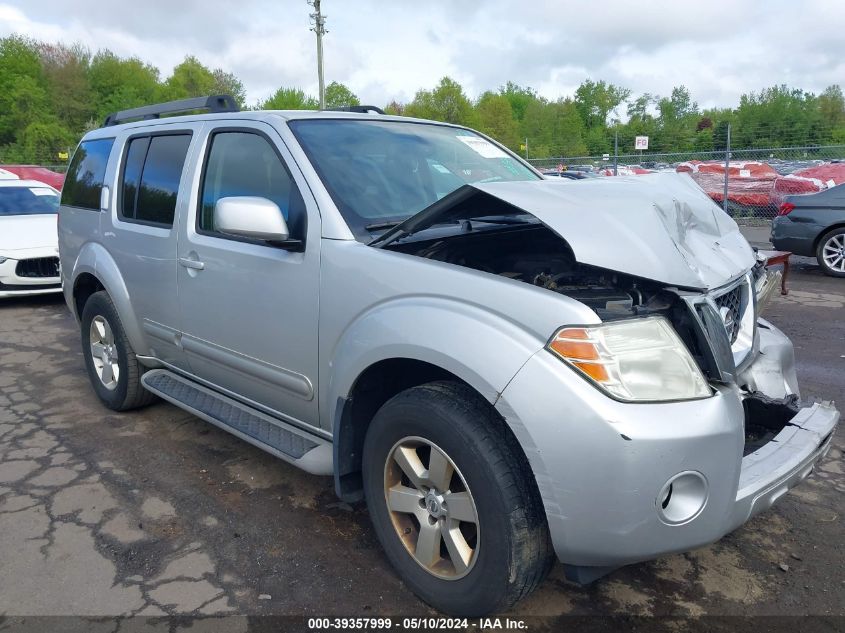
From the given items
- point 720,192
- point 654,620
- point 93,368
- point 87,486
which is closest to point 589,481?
point 654,620

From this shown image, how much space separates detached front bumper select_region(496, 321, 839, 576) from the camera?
6.40 feet

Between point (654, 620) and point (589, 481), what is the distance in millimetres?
888

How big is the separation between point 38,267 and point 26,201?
5.32 ft

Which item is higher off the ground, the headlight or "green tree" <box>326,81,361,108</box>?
"green tree" <box>326,81,361,108</box>

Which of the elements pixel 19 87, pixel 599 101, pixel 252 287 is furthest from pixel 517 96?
pixel 252 287

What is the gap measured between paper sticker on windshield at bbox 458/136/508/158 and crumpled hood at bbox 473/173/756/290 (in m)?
1.26

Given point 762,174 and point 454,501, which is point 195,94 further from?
point 454,501

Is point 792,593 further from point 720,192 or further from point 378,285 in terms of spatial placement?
point 720,192

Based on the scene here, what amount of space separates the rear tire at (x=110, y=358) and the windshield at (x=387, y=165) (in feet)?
6.62

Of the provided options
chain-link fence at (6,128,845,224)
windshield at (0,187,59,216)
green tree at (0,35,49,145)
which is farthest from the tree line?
windshield at (0,187,59,216)

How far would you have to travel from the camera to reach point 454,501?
2.30m

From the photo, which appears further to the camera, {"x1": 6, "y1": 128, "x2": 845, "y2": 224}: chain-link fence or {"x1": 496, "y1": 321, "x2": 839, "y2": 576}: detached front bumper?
{"x1": 6, "y1": 128, "x2": 845, "y2": 224}: chain-link fence

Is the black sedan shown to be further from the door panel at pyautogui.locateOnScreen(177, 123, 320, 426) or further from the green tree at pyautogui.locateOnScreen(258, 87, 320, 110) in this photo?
the green tree at pyautogui.locateOnScreen(258, 87, 320, 110)

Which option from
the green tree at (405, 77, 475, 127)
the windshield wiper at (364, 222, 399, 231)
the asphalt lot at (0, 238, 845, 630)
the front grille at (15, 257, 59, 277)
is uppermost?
the green tree at (405, 77, 475, 127)
